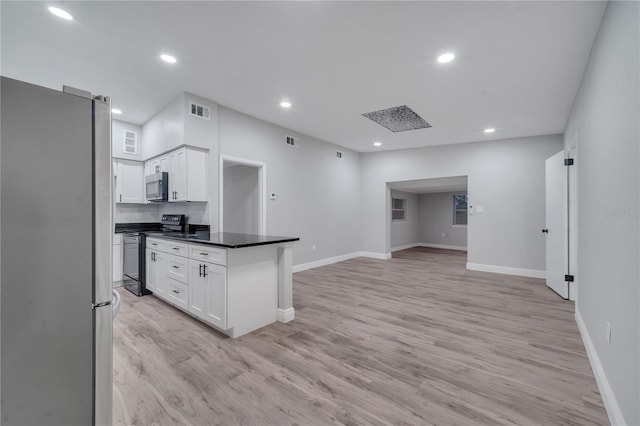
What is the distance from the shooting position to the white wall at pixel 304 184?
471cm

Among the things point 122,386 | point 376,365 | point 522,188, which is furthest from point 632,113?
point 522,188

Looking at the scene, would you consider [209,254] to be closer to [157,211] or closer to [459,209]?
[157,211]

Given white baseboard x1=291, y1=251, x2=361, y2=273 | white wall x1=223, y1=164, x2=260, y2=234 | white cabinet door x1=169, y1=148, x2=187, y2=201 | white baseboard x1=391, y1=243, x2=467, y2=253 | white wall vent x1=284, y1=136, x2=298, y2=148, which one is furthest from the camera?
white baseboard x1=391, y1=243, x2=467, y2=253

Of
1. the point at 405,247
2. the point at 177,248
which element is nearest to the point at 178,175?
the point at 177,248

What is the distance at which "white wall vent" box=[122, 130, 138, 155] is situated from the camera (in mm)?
4879

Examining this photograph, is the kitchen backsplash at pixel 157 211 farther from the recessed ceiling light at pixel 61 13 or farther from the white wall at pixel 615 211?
the white wall at pixel 615 211

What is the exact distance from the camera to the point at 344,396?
189 centimetres

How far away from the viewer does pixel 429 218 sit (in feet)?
33.6

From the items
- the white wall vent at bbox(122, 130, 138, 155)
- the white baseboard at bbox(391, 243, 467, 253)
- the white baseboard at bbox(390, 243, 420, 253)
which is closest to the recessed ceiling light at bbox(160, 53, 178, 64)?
the white wall vent at bbox(122, 130, 138, 155)

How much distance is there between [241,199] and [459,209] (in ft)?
24.5

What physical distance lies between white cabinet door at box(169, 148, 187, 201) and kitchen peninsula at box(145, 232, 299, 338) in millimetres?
853

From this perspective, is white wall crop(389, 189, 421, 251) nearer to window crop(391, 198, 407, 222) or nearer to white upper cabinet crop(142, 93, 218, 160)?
window crop(391, 198, 407, 222)

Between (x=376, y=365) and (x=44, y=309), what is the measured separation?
2.13 m

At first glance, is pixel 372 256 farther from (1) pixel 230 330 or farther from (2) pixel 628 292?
(2) pixel 628 292
